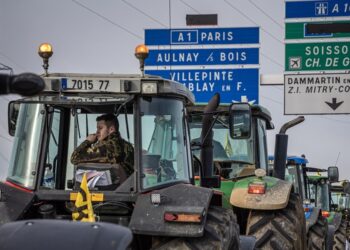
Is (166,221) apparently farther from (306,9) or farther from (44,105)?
(306,9)

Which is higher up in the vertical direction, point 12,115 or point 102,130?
point 12,115

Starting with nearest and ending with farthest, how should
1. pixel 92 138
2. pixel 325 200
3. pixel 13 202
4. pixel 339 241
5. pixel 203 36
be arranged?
pixel 13 202
pixel 92 138
pixel 339 241
pixel 325 200
pixel 203 36

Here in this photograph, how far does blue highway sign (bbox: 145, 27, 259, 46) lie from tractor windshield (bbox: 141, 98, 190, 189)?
15.0 meters

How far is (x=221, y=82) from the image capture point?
2323cm

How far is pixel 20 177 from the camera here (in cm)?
746

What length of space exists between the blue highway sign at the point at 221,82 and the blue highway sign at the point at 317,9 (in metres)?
1.83

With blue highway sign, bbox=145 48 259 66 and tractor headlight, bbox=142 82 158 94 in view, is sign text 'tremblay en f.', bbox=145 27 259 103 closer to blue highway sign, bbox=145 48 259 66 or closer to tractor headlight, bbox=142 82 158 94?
blue highway sign, bbox=145 48 259 66

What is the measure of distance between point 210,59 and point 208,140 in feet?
44.1

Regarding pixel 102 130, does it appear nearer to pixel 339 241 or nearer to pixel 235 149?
pixel 235 149

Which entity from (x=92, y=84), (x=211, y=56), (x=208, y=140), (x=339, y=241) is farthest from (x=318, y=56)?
(x=92, y=84)

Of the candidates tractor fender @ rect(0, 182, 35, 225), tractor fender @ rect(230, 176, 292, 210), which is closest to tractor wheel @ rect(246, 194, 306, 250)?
tractor fender @ rect(230, 176, 292, 210)

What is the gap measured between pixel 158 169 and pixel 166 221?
78 cm

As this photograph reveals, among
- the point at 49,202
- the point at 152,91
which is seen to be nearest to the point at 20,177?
the point at 49,202

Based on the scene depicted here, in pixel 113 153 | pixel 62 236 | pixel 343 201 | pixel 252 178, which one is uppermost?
pixel 113 153
